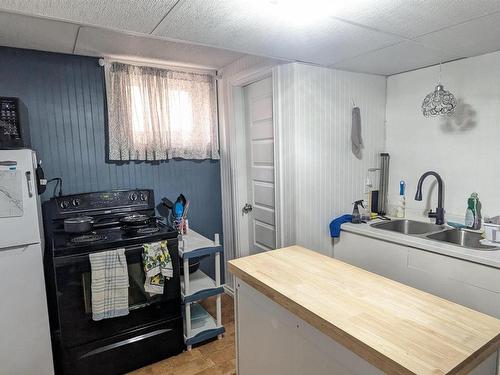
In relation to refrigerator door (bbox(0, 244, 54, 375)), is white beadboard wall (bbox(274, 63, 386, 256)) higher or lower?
higher

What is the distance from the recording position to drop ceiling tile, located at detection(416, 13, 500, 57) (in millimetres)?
1552

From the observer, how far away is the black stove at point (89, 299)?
1830mm

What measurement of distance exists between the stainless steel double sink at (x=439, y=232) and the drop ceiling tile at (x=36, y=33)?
251cm

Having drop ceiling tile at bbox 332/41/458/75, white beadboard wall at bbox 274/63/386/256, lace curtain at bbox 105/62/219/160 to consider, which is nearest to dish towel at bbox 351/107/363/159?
white beadboard wall at bbox 274/63/386/256

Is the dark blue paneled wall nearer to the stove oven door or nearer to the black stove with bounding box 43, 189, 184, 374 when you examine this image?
the black stove with bounding box 43, 189, 184, 374

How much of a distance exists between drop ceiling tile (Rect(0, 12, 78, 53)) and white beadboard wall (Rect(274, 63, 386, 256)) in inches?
55.4

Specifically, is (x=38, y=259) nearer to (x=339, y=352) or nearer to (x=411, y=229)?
(x=339, y=352)

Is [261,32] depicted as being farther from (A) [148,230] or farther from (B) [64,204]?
(B) [64,204]

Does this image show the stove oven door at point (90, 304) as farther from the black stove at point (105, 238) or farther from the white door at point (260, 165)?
the white door at point (260, 165)

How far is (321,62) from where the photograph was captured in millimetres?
2182

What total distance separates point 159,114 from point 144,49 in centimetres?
54

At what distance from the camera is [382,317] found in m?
1.03

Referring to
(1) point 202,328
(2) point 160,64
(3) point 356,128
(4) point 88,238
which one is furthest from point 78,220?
(3) point 356,128

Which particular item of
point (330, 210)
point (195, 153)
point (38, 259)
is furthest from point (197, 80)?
point (38, 259)
